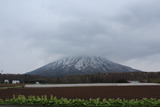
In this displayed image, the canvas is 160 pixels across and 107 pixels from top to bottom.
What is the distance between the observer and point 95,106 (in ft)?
43.9

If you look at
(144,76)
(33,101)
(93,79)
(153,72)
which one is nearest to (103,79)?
(93,79)

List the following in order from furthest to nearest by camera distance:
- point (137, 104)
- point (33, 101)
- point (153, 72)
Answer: point (153, 72) < point (33, 101) < point (137, 104)

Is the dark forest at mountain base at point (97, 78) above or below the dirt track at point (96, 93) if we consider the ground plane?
above

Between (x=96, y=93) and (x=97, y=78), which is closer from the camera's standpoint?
(x=96, y=93)

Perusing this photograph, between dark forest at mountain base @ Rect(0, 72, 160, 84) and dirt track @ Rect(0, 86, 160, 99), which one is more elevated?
dark forest at mountain base @ Rect(0, 72, 160, 84)

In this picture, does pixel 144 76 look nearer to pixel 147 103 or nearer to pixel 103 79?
pixel 103 79

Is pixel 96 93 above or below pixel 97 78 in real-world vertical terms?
below

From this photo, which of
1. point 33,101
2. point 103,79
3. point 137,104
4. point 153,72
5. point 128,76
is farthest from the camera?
point 153,72

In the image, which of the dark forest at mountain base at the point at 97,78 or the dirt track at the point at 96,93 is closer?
the dirt track at the point at 96,93

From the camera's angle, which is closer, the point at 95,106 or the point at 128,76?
the point at 95,106

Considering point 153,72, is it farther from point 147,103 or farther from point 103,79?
point 147,103

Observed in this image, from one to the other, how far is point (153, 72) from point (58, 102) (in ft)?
364

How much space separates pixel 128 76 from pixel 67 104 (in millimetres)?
99128

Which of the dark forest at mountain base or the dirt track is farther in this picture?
the dark forest at mountain base
